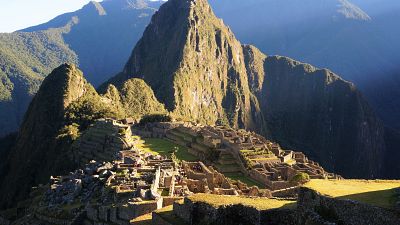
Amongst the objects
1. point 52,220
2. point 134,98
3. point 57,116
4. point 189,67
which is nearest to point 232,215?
point 52,220

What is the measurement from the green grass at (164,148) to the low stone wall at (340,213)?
126ft

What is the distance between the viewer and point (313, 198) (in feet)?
59.1

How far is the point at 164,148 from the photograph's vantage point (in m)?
64.1

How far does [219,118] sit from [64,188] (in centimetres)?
15720

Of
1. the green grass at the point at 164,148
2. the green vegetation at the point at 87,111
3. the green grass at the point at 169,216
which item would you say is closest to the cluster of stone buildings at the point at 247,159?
the green grass at the point at 164,148

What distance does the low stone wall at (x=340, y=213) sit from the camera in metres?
16.0

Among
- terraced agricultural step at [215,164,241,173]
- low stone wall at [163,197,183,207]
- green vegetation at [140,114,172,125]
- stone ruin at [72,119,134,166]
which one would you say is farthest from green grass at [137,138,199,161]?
low stone wall at [163,197,183,207]

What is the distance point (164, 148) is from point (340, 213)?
157ft

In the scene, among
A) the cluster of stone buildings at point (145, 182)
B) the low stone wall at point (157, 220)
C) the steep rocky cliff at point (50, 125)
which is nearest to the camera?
the low stone wall at point (157, 220)

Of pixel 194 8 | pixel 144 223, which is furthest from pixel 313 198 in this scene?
pixel 194 8

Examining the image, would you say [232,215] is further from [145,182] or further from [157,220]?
[145,182]

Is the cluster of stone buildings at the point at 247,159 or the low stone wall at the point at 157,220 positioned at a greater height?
the cluster of stone buildings at the point at 247,159

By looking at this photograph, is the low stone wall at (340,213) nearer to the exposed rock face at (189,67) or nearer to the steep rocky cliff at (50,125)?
the steep rocky cliff at (50,125)

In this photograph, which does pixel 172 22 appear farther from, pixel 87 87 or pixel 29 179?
pixel 29 179
